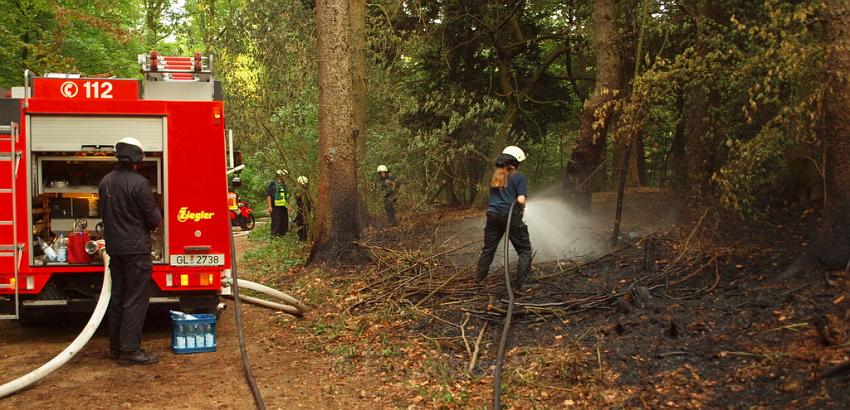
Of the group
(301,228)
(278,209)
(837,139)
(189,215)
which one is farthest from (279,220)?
(837,139)

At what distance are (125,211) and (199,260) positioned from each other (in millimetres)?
1195

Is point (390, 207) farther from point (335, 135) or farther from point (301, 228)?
point (335, 135)

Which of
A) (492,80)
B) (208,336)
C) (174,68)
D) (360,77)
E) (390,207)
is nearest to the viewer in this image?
(208,336)

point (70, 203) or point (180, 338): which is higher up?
point (70, 203)

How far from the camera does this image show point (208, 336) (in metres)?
8.16

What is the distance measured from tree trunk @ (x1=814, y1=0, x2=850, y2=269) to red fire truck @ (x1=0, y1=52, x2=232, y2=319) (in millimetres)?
6049

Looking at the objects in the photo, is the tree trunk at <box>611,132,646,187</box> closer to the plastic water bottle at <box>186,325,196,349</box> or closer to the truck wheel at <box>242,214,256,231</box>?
the truck wheel at <box>242,214,256,231</box>

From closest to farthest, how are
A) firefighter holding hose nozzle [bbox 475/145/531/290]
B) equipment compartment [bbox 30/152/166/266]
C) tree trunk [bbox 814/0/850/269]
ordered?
1. tree trunk [bbox 814/0/850/269]
2. equipment compartment [bbox 30/152/166/266]
3. firefighter holding hose nozzle [bbox 475/145/531/290]

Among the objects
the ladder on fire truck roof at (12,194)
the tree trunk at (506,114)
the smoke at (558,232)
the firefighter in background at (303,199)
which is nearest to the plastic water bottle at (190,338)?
the ladder on fire truck roof at (12,194)

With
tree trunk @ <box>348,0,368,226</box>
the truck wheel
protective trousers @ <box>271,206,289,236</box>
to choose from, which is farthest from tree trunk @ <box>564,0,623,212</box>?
the truck wheel

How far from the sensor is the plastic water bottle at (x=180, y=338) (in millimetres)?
8008

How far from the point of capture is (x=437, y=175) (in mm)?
19328

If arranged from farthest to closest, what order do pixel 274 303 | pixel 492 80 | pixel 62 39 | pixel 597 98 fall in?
pixel 492 80
pixel 62 39
pixel 597 98
pixel 274 303

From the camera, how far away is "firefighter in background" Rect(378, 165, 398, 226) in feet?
59.6
